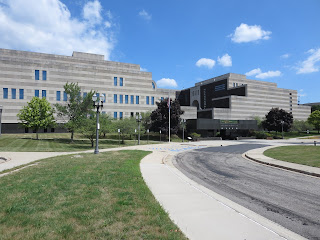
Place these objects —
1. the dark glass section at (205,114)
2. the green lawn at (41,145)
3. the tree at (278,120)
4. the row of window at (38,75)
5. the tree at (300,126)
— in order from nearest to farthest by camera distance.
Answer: the green lawn at (41,145) < the row of window at (38,75) < the tree at (278,120) < the dark glass section at (205,114) < the tree at (300,126)

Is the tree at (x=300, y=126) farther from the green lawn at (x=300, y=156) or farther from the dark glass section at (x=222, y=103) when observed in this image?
the green lawn at (x=300, y=156)

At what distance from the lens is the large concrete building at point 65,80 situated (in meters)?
52.4

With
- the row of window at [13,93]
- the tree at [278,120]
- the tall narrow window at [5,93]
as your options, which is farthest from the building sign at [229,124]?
the tall narrow window at [5,93]

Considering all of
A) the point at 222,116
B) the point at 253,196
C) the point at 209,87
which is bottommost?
the point at 253,196

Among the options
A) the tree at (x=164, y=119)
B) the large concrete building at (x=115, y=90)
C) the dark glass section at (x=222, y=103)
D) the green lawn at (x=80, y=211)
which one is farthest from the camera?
the dark glass section at (x=222, y=103)

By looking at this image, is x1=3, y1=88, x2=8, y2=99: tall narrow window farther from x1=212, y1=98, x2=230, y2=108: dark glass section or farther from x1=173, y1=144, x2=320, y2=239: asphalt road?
x1=212, y1=98, x2=230, y2=108: dark glass section

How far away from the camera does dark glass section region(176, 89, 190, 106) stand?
99375 mm

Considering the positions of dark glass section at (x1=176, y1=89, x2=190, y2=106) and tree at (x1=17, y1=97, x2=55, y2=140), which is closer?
tree at (x1=17, y1=97, x2=55, y2=140)

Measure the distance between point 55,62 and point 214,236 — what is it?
67291 millimetres

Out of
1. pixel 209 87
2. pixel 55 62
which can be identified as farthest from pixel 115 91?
pixel 209 87

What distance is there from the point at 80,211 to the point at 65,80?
2328 inches

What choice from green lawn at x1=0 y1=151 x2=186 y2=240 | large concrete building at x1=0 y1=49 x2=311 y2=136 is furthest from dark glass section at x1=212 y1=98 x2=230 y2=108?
green lawn at x1=0 y1=151 x2=186 y2=240

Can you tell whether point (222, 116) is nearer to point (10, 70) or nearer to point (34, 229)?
point (10, 70)

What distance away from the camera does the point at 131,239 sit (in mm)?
4047
